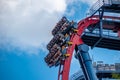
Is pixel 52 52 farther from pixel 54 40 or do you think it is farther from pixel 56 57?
pixel 54 40

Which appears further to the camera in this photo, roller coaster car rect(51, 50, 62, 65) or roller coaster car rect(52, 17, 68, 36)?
roller coaster car rect(52, 17, 68, 36)

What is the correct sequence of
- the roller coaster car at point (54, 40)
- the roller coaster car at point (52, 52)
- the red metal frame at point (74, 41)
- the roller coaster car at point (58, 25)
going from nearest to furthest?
the red metal frame at point (74, 41), the roller coaster car at point (52, 52), the roller coaster car at point (54, 40), the roller coaster car at point (58, 25)

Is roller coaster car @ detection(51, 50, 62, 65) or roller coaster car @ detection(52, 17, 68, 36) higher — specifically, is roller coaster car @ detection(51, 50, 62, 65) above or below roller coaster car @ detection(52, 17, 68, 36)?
below

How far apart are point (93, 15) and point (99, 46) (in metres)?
7.85

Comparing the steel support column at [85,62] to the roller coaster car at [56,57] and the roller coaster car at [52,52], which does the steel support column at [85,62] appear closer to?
the roller coaster car at [52,52]

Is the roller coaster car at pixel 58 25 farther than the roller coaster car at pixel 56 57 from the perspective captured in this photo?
Yes

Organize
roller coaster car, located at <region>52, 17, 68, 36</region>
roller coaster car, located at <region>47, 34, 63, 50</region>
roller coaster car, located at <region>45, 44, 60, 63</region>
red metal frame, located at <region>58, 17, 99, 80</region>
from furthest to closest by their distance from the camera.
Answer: roller coaster car, located at <region>52, 17, 68, 36</region> → roller coaster car, located at <region>47, 34, 63, 50</region> → roller coaster car, located at <region>45, 44, 60, 63</region> → red metal frame, located at <region>58, 17, 99, 80</region>

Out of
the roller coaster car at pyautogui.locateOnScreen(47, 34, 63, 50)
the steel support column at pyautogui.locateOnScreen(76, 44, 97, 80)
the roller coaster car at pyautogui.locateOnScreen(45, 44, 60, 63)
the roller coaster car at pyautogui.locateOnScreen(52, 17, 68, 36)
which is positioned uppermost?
the roller coaster car at pyautogui.locateOnScreen(52, 17, 68, 36)

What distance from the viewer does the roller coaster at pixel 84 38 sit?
52.0 meters

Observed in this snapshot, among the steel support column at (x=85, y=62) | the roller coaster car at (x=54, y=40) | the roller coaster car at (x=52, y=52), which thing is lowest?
the steel support column at (x=85, y=62)

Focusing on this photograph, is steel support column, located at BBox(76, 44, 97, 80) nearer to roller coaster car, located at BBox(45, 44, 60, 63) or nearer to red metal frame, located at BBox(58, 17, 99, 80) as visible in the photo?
red metal frame, located at BBox(58, 17, 99, 80)

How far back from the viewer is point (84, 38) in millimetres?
62062

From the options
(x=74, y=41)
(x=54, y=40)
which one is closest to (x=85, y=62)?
(x=74, y=41)

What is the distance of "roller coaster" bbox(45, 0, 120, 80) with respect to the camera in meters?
52.0
